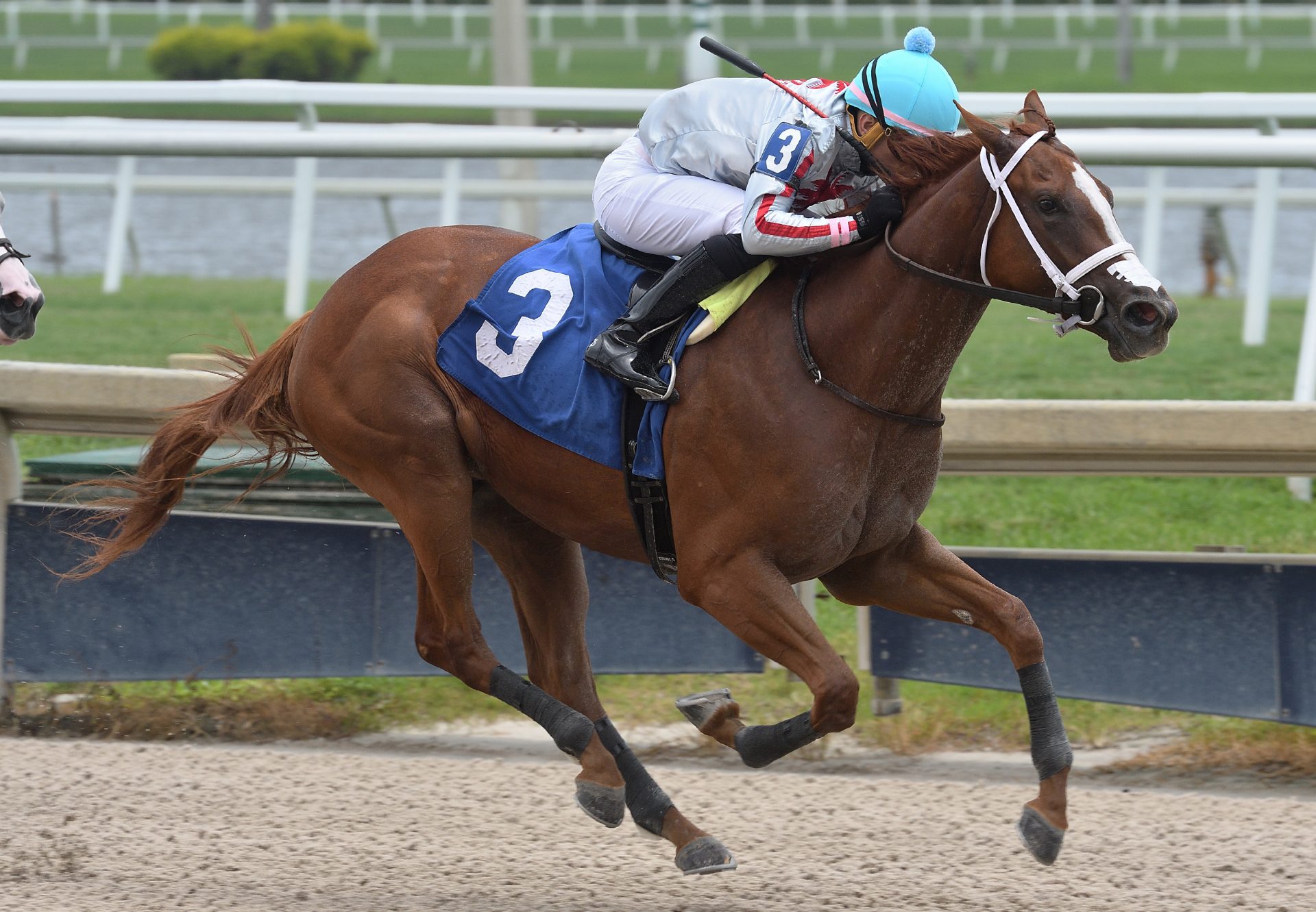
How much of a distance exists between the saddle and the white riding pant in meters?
0.07

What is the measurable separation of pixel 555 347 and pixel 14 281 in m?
1.31

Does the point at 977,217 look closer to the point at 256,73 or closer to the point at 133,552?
the point at 133,552

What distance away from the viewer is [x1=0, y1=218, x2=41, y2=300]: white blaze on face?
428 centimetres

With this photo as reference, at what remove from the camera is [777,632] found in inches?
154

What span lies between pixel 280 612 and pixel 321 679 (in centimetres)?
41

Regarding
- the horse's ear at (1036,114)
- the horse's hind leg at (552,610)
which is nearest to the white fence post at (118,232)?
the horse's hind leg at (552,610)

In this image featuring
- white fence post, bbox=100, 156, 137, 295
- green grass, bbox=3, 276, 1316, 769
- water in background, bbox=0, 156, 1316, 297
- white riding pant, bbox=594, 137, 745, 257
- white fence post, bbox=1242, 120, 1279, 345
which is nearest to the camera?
white riding pant, bbox=594, 137, 745, 257

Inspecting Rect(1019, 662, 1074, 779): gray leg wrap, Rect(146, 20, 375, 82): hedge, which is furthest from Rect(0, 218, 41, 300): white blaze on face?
Rect(146, 20, 375, 82): hedge

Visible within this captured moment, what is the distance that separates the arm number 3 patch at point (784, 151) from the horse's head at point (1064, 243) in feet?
1.18

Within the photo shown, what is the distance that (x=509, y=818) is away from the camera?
188 inches

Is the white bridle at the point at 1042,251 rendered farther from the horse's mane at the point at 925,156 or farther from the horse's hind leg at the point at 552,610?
the horse's hind leg at the point at 552,610

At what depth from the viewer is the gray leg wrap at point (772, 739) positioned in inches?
155

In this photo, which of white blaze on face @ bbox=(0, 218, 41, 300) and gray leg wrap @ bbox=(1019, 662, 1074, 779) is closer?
gray leg wrap @ bbox=(1019, 662, 1074, 779)

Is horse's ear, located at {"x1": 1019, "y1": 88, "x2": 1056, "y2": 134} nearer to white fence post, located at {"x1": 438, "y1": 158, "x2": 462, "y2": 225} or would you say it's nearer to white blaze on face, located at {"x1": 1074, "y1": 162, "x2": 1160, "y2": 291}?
white blaze on face, located at {"x1": 1074, "y1": 162, "x2": 1160, "y2": 291}
